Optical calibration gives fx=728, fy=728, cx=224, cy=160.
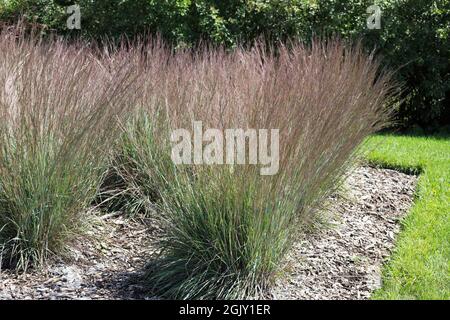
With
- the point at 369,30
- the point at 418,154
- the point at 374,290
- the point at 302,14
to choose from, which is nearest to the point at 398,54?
the point at 369,30

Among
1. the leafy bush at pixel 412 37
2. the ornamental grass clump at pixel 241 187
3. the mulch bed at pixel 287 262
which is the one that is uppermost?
the leafy bush at pixel 412 37

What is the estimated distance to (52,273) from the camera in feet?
14.6

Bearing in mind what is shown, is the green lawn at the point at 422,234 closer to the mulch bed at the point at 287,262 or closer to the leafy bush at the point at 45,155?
the mulch bed at the point at 287,262

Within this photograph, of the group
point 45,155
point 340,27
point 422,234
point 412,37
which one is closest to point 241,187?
point 45,155

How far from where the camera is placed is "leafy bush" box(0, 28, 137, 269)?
443 cm

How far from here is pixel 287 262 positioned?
439cm

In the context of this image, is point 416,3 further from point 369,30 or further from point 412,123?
point 412,123

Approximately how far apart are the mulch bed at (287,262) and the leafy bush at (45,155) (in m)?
0.18

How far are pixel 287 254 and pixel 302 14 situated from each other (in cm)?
641

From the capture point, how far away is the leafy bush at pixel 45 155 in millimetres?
4434

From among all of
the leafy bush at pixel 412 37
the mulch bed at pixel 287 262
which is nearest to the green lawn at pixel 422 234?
the mulch bed at pixel 287 262

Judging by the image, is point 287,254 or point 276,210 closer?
point 276,210

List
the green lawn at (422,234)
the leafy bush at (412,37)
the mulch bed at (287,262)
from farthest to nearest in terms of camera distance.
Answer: the leafy bush at (412,37)
the green lawn at (422,234)
the mulch bed at (287,262)

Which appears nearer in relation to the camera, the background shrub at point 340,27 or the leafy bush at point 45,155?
the leafy bush at point 45,155
